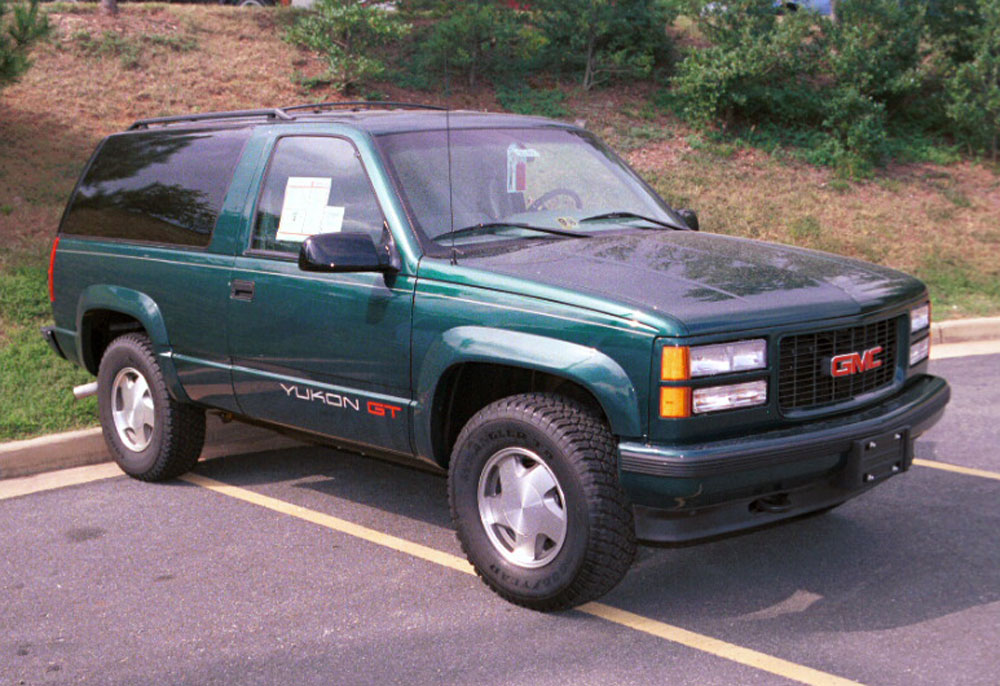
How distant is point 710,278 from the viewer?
448 cm

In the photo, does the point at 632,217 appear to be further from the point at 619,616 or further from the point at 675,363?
the point at 619,616

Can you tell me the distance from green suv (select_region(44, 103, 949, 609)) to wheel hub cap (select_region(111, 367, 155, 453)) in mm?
14

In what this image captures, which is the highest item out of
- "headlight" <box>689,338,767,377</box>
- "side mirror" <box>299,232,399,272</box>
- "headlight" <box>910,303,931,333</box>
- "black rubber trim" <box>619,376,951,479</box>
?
"side mirror" <box>299,232,399,272</box>

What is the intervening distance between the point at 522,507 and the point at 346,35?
1092 centimetres

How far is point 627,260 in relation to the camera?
15.4 ft

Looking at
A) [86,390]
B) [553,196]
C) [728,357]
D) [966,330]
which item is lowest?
[966,330]

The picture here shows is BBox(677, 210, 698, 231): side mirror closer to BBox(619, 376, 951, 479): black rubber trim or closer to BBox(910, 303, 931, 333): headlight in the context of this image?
BBox(910, 303, 931, 333): headlight

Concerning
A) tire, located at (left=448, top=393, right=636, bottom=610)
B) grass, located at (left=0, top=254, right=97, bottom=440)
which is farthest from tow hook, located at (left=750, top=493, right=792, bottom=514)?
grass, located at (left=0, top=254, right=97, bottom=440)

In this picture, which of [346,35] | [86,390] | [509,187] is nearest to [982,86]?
[346,35]

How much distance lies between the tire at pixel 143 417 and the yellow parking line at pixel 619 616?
0.30 m

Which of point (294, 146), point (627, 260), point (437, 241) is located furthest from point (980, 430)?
point (294, 146)

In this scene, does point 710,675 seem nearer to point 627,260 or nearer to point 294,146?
point 627,260

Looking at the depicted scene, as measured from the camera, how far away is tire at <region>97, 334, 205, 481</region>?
20.3 ft

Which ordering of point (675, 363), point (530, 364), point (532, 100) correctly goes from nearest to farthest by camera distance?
point (675, 363) < point (530, 364) < point (532, 100)
